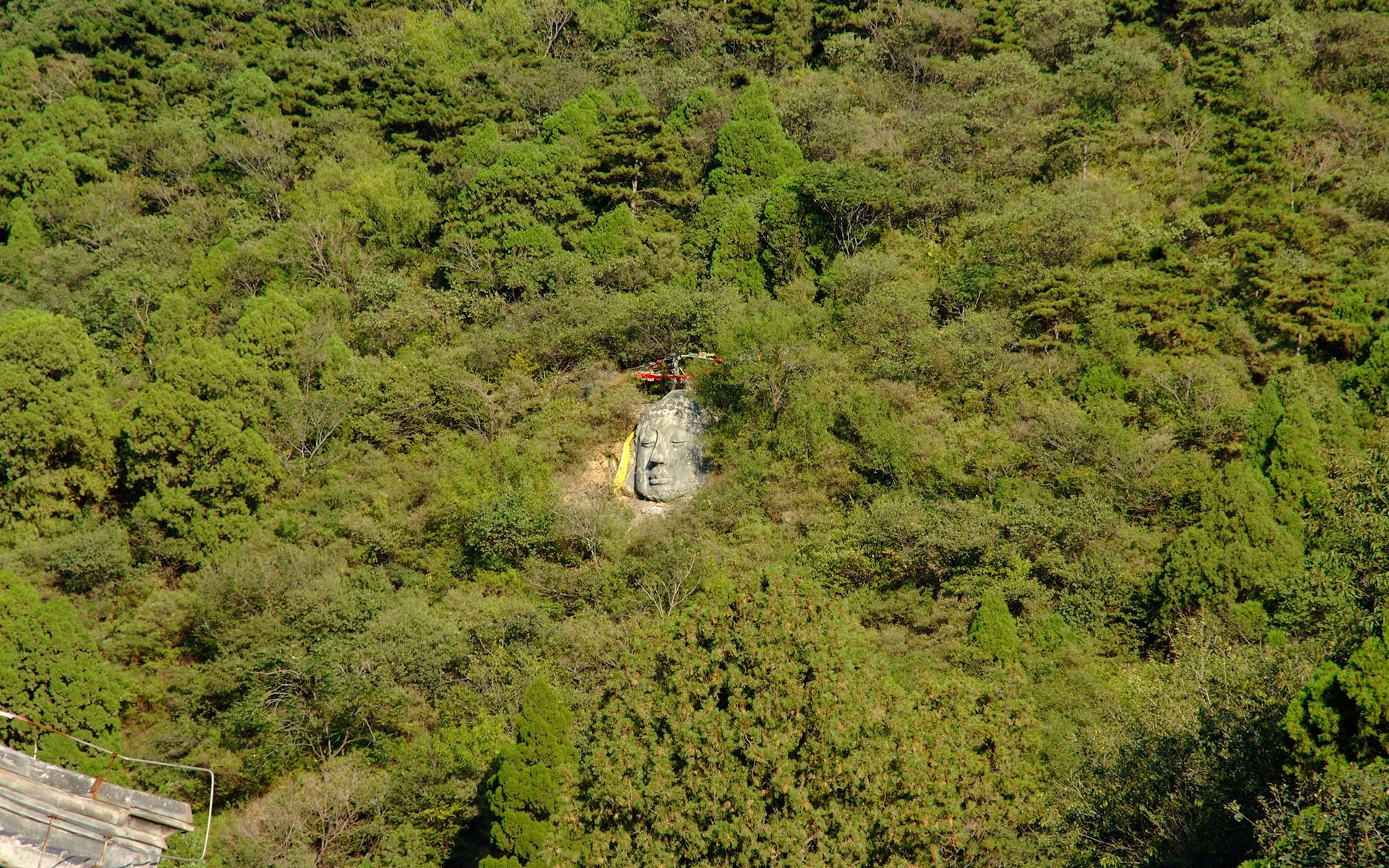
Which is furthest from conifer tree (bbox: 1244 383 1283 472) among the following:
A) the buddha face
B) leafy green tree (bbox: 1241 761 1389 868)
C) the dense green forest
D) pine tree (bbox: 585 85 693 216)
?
pine tree (bbox: 585 85 693 216)

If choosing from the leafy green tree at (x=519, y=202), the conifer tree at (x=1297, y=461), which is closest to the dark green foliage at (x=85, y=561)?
the leafy green tree at (x=519, y=202)

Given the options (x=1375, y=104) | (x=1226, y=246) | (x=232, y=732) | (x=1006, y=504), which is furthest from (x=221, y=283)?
(x=1375, y=104)

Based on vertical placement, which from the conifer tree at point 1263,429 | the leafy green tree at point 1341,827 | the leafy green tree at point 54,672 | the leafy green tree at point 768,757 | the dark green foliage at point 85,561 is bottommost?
the dark green foliage at point 85,561

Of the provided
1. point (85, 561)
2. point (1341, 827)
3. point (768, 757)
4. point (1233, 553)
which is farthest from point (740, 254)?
point (1341, 827)

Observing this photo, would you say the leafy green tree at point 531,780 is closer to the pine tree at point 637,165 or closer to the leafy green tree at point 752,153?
the pine tree at point 637,165

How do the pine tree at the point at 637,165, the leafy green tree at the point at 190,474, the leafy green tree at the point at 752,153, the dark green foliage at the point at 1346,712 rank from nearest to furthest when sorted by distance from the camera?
the dark green foliage at the point at 1346,712, the leafy green tree at the point at 190,474, the pine tree at the point at 637,165, the leafy green tree at the point at 752,153

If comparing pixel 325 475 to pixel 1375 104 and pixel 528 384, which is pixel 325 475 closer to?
pixel 528 384

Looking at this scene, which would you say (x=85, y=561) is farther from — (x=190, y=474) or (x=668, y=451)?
(x=668, y=451)
